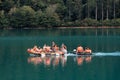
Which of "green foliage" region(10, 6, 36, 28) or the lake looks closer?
the lake

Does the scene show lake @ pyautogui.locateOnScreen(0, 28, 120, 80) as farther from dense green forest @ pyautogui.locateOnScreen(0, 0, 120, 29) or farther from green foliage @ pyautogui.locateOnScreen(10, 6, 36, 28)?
green foliage @ pyautogui.locateOnScreen(10, 6, 36, 28)

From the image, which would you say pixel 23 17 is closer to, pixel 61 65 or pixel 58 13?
pixel 58 13

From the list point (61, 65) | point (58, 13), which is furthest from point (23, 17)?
point (61, 65)

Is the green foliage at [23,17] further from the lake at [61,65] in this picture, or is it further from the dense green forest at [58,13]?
the lake at [61,65]

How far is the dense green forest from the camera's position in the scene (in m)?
99.4

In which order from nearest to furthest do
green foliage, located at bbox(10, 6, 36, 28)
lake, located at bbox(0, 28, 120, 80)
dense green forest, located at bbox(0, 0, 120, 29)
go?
1. lake, located at bbox(0, 28, 120, 80)
2. dense green forest, located at bbox(0, 0, 120, 29)
3. green foliage, located at bbox(10, 6, 36, 28)

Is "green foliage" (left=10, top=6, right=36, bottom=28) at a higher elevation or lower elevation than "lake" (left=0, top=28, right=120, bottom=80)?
higher

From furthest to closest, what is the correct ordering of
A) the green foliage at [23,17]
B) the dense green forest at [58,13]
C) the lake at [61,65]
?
the green foliage at [23,17] → the dense green forest at [58,13] → the lake at [61,65]

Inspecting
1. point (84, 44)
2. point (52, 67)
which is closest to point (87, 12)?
point (84, 44)

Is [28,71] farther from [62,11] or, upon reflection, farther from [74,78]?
[62,11]

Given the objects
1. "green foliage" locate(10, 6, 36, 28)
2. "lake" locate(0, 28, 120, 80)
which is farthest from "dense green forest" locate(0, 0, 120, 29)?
"lake" locate(0, 28, 120, 80)

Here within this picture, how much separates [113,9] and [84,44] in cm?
4421

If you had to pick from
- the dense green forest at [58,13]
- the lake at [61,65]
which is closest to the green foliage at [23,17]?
the dense green forest at [58,13]

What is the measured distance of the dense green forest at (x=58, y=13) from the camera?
99.4 m
